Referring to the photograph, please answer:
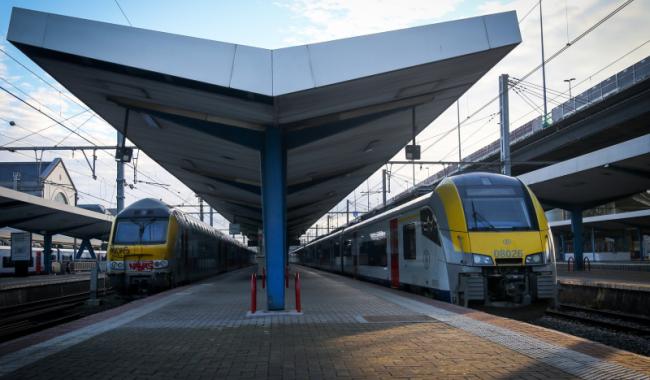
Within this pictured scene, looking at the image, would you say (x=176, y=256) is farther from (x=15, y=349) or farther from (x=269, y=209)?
(x=15, y=349)

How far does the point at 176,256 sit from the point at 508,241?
12100mm

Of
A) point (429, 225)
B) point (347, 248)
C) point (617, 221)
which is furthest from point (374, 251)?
point (617, 221)

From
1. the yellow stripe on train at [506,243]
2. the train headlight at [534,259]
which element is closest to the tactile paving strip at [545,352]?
the yellow stripe on train at [506,243]

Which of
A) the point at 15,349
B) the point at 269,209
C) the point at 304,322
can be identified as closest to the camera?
the point at 15,349

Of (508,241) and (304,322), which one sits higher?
(508,241)

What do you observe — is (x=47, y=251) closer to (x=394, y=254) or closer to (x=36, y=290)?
(x=36, y=290)

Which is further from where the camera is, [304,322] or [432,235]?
[432,235]

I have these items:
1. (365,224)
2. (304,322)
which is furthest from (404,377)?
(365,224)

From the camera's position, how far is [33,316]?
1659cm

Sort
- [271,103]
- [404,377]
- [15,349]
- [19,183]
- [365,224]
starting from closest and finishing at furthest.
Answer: [404,377] → [15,349] → [271,103] → [365,224] → [19,183]

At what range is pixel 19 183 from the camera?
68.9 meters

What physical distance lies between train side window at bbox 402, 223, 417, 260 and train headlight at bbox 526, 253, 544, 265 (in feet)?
13.7

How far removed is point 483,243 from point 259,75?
585 cm

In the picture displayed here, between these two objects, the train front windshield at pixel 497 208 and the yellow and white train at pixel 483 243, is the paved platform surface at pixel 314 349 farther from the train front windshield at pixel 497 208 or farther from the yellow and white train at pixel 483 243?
the train front windshield at pixel 497 208
